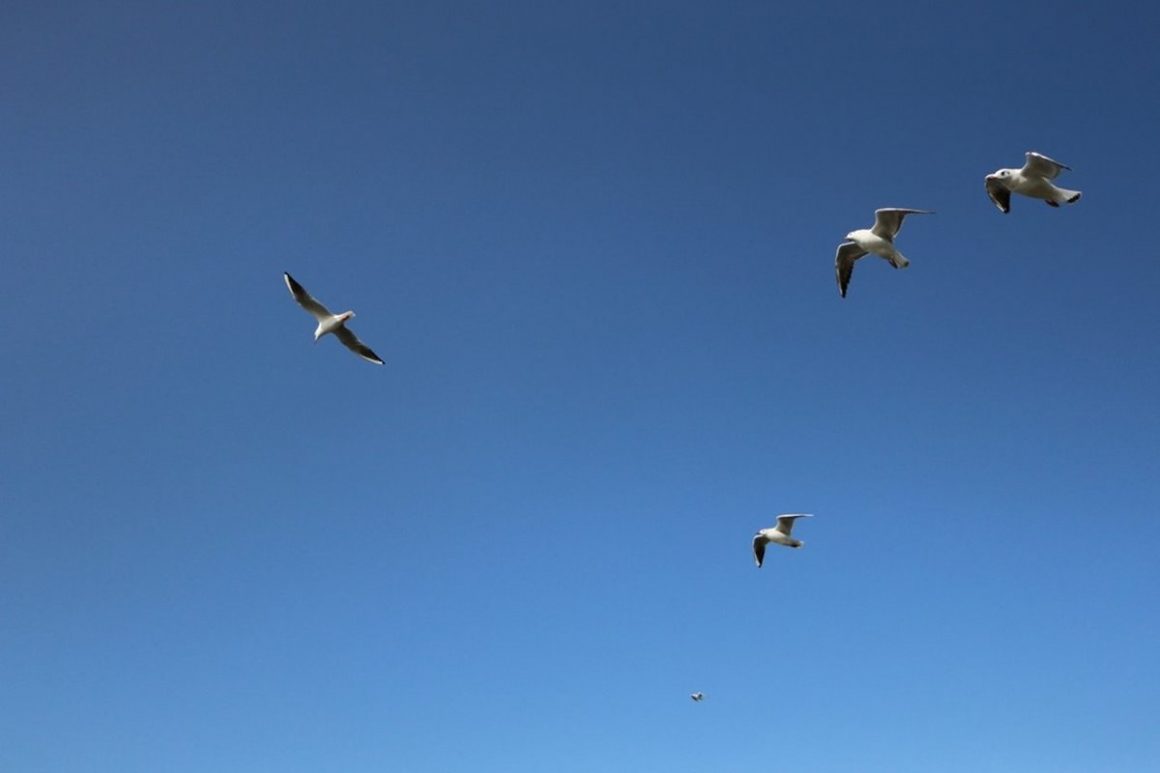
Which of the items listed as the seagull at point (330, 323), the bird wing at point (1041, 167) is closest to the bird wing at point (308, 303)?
the seagull at point (330, 323)

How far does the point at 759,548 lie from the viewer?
30.0m

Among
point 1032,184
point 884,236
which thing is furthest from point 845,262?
point 1032,184

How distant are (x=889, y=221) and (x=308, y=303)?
12.8 metres

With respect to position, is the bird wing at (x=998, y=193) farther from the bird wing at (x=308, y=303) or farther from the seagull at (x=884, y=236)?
the bird wing at (x=308, y=303)

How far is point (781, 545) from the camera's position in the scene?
29.3 meters

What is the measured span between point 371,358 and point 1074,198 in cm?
1475

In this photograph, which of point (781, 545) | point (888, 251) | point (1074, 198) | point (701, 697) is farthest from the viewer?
point (701, 697)

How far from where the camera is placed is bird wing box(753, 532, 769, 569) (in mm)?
29750

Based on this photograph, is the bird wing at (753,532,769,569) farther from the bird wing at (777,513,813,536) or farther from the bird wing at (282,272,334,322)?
the bird wing at (282,272,334,322)

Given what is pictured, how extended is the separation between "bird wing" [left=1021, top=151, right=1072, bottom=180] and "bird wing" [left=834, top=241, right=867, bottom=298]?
483cm

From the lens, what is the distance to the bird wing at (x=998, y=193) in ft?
68.2

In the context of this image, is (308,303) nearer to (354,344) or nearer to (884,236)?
(354,344)

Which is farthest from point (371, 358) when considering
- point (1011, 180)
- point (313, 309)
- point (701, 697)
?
point (701, 697)

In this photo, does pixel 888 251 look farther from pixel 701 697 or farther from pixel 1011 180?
pixel 701 697
